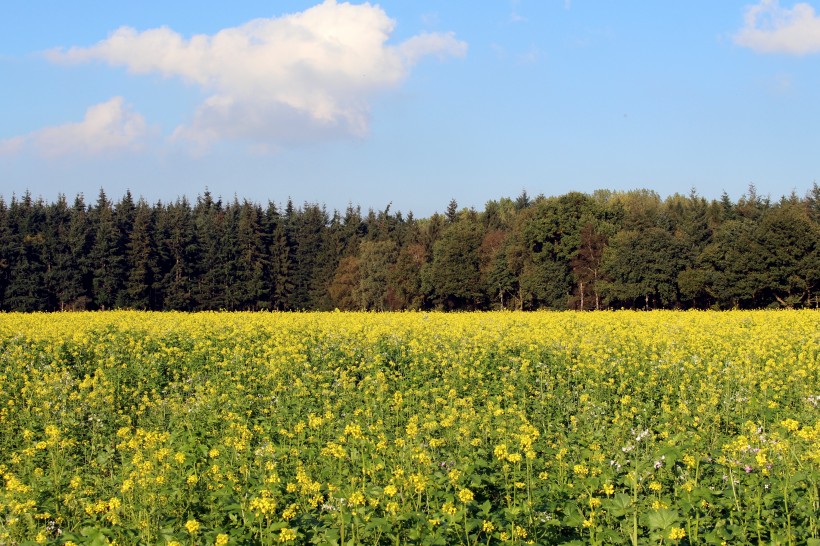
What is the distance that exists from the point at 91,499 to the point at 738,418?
27.7ft

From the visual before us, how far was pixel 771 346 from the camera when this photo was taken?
55.8ft

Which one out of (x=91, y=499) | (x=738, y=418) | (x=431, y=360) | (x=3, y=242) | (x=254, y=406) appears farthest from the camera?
(x=3, y=242)

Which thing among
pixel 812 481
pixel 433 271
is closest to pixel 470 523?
pixel 812 481

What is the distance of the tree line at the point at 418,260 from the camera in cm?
5812

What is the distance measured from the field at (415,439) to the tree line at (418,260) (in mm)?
40872

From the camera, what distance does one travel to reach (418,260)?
76.4 m

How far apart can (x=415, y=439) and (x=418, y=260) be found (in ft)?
224

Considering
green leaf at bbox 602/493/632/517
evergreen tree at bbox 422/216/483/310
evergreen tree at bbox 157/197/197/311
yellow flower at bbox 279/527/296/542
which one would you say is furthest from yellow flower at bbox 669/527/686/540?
evergreen tree at bbox 157/197/197/311

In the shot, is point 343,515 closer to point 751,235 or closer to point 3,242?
point 751,235

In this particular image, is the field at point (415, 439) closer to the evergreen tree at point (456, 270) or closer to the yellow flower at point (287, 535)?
the yellow flower at point (287, 535)

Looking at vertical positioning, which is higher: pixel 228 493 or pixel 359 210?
pixel 359 210

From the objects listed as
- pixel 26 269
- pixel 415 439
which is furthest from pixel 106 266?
pixel 415 439

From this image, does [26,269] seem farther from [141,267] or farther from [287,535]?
[287,535]

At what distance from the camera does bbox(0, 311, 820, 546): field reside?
6.22 meters
